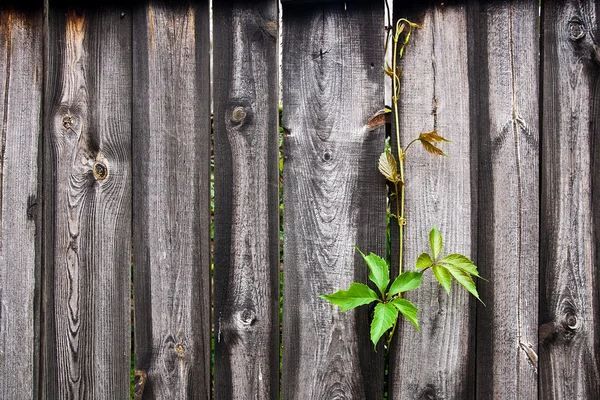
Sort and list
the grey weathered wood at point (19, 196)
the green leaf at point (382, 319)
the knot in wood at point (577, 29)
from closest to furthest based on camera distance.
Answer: the green leaf at point (382, 319), the knot in wood at point (577, 29), the grey weathered wood at point (19, 196)

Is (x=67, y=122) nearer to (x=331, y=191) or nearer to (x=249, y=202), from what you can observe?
(x=249, y=202)

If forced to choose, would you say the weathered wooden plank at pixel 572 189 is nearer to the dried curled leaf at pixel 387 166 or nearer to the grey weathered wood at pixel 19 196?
the dried curled leaf at pixel 387 166

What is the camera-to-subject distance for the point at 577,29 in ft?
3.82

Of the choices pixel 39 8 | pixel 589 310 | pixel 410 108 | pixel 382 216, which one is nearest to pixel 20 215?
pixel 39 8

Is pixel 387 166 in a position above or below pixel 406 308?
above

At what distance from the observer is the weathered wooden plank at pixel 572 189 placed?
1.17 meters

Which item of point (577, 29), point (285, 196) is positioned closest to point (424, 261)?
point (285, 196)

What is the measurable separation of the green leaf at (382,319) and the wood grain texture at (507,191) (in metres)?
0.28

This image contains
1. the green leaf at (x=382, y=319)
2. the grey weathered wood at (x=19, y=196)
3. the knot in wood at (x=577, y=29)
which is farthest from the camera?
the grey weathered wood at (x=19, y=196)

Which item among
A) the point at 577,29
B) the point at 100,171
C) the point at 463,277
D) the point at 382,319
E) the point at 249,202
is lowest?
the point at 382,319

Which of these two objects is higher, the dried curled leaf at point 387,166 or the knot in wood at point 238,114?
the knot in wood at point 238,114

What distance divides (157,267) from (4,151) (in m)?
0.59

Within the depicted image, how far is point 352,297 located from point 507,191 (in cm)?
53

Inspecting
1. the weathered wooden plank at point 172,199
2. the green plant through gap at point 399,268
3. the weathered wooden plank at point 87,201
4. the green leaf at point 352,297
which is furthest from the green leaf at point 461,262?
the weathered wooden plank at point 87,201
